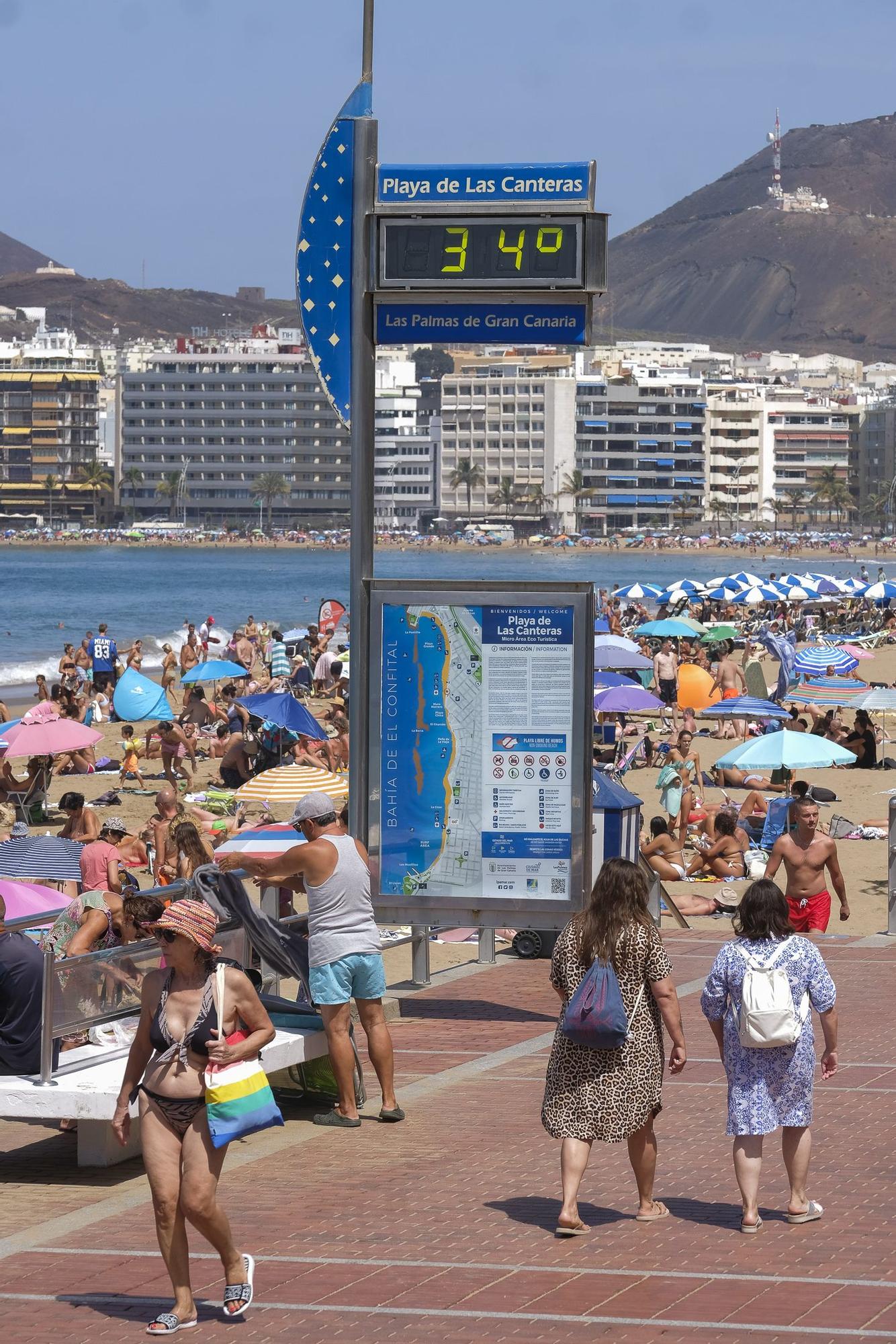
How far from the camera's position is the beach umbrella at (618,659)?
2925 cm

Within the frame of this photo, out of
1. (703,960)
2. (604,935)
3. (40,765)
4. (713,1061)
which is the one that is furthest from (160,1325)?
(40,765)

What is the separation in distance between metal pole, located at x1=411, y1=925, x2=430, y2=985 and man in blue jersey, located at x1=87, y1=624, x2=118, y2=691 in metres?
25.3

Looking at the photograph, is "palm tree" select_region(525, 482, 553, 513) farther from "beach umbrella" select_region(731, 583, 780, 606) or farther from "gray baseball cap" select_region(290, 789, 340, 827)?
"gray baseball cap" select_region(290, 789, 340, 827)

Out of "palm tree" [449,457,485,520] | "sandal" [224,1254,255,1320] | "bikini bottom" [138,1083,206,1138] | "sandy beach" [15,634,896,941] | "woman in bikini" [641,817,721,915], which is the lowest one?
"sandy beach" [15,634,896,941]

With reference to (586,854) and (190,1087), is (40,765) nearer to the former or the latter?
(586,854)

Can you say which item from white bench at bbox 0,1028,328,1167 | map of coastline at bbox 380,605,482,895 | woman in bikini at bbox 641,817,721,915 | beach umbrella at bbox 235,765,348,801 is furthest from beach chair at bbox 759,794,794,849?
white bench at bbox 0,1028,328,1167

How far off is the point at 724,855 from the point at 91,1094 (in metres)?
9.86

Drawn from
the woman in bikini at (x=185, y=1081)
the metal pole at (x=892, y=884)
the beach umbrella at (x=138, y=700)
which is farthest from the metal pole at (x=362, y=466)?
the beach umbrella at (x=138, y=700)

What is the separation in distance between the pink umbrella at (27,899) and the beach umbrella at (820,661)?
20660 millimetres

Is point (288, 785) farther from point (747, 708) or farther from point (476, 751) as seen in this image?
point (747, 708)

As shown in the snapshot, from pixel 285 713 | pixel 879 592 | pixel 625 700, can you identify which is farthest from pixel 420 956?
pixel 879 592

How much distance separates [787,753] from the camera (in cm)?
1742

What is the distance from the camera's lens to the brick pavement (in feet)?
17.2

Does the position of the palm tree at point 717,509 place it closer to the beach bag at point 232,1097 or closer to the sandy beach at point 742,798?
the sandy beach at point 742,798
